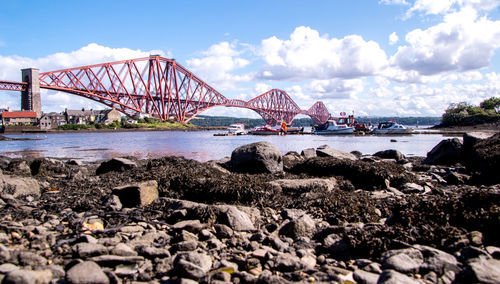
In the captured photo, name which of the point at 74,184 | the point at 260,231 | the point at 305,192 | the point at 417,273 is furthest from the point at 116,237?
the point at 74,184

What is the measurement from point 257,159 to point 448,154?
27.1ft

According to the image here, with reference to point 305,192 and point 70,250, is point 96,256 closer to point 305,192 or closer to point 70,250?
point 70,250

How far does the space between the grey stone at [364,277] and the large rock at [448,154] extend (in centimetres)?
1128

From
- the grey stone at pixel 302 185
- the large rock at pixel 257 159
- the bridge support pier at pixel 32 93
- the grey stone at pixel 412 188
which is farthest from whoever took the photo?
the bridge support pier at pixel 32 93

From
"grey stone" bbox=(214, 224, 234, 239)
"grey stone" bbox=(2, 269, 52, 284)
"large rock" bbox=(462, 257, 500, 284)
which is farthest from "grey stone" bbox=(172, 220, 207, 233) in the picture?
"large rock" bbox=(462, 257, 500, 284)

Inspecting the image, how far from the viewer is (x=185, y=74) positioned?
9894 centimetres

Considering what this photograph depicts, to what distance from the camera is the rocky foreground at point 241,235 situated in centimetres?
277

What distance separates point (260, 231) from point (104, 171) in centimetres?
672

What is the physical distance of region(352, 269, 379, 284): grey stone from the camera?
271 cm

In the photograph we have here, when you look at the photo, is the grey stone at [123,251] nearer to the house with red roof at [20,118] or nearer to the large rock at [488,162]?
the large rock at [488,162]

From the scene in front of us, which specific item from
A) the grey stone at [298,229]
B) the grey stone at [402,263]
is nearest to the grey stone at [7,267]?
the grey stone at [298,229]

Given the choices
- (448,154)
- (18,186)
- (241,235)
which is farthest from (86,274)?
(448,154)

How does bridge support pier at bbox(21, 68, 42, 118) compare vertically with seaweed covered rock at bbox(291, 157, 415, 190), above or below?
above

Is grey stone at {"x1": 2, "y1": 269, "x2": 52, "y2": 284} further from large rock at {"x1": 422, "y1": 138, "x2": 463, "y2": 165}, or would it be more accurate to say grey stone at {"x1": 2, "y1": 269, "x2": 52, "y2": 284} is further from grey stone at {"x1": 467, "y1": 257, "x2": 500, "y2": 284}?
large rock at {"x1": 422, "y1": 138, "x2": 463, "y2": 165}
